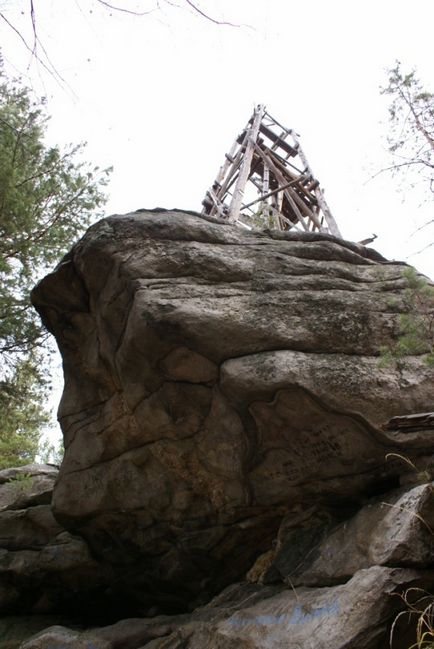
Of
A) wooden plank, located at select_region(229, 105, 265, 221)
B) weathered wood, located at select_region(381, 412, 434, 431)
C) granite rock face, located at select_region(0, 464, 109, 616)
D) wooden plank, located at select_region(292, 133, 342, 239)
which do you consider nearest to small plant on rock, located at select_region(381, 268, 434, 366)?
weathered wood, located at select_region(381, 412, 434, 431)

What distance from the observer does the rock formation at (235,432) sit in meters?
5.24

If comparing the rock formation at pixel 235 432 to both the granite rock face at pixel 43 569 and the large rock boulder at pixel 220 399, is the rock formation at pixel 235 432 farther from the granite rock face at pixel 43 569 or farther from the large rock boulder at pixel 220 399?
the granite rock face at pixel 43 569

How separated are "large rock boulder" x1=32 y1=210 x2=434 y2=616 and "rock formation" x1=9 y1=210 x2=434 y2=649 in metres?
0.02

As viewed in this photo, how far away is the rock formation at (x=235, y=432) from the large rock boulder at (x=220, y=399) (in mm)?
21

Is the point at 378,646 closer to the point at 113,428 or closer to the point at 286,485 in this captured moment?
the point at 286,485

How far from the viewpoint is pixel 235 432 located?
6.19 m

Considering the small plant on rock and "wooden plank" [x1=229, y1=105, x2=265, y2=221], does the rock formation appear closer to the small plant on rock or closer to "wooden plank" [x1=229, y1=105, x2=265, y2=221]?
the small plant on rock

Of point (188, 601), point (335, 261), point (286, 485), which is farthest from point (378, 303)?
point (188, 601)

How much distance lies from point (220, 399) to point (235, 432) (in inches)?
16.2

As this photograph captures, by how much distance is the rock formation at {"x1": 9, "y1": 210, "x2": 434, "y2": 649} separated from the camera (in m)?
5.24

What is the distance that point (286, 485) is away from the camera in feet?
20.0

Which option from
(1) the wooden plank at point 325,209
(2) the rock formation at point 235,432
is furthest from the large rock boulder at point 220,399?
(1) the wooden plank at point 325,209

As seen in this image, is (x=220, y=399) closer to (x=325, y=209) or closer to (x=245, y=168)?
(x=325, y=209)

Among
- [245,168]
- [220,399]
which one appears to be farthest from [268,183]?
[220,399]
